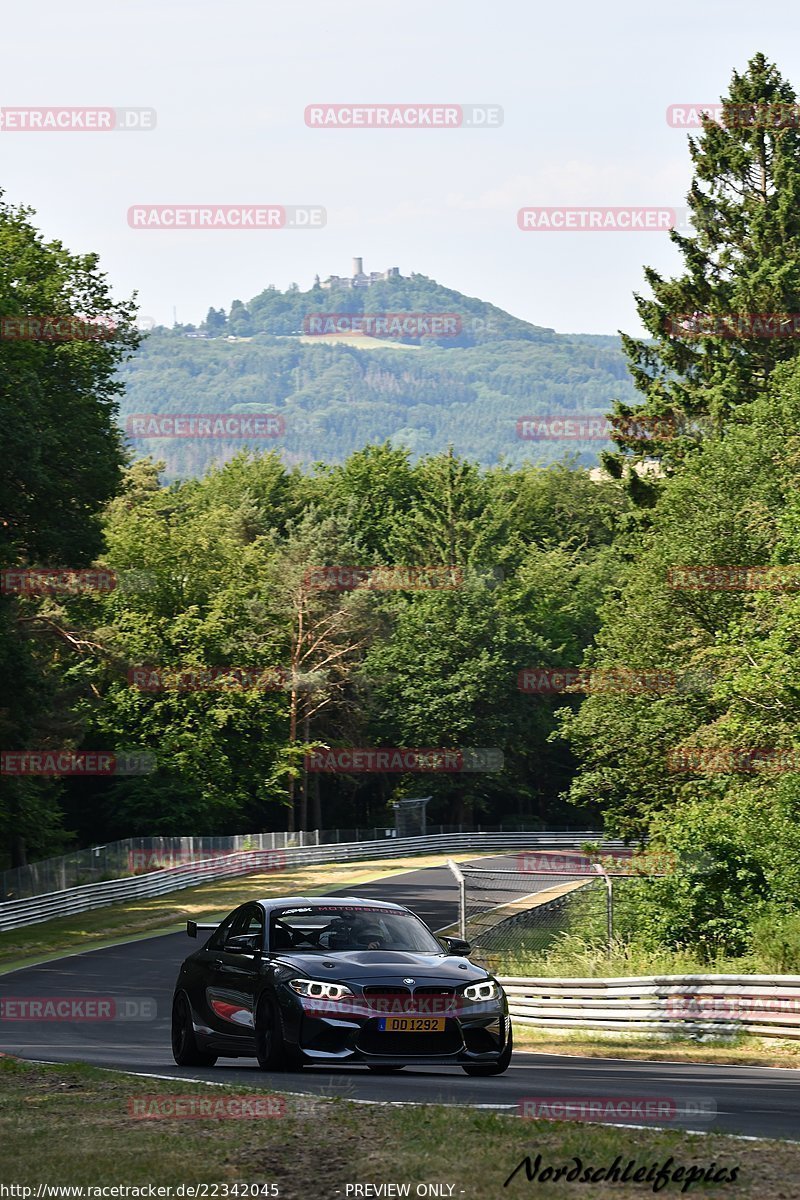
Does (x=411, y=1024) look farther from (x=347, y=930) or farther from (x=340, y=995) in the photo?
(x=347, y=930)

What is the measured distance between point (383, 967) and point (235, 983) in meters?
1.47

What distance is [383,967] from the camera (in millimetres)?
12555

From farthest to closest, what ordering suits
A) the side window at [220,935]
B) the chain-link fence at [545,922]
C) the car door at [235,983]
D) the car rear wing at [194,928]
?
the chain-link fence at [545,922]
the side window at [220,935]
the car rear wing at [194,928]
the car door at [235,983]

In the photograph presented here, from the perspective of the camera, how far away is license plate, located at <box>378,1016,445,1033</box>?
12.1 meters

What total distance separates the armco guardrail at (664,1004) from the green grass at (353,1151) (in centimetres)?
897

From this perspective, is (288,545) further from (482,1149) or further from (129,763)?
(482,1149)

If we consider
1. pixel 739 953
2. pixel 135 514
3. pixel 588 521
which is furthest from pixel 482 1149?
pixel 588 521

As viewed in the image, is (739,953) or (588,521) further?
(588,521)

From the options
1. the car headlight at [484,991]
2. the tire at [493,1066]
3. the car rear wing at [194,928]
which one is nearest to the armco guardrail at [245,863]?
the car rear wing at [194,928]

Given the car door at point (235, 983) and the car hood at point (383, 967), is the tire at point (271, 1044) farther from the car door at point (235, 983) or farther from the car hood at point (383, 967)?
the car hood at point (383, 967)

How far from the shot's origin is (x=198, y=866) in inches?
2314

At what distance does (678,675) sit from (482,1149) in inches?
1485

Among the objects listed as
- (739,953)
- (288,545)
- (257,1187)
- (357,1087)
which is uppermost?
(288,545)

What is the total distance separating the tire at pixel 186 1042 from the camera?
46.1 feet
